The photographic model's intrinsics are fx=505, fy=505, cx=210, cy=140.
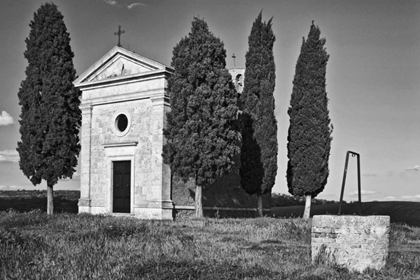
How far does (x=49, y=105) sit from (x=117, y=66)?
3.90 metres

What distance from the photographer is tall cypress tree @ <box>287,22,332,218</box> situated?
21.8 meters

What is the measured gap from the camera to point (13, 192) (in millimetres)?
35125

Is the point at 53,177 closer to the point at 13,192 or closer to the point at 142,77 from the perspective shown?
the point at 142,77

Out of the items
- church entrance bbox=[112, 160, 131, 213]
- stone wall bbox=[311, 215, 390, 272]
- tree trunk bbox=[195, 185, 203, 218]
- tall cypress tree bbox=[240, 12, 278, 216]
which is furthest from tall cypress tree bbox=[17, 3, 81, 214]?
stone wall bbox=[311, 215, 390, 272]

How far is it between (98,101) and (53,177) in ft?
13.5

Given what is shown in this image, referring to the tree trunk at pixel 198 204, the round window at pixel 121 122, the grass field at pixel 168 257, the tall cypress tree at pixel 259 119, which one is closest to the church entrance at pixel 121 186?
the round window at pixel 121 122

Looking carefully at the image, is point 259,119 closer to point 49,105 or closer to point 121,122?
point 121,122

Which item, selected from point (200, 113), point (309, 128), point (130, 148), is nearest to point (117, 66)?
point (130, 148)

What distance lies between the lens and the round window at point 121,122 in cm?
2253

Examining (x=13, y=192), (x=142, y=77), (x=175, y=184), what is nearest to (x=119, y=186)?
(x=175, y=184)

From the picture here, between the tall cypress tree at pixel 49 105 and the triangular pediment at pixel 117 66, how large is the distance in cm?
117

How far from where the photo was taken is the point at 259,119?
22375mm

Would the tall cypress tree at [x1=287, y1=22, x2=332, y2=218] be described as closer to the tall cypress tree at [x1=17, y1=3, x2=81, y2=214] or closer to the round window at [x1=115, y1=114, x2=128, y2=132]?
the round window at [x1=115, y1=114, x2=128, y2=132]

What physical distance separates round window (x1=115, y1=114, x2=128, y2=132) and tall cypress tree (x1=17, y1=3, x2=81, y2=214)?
277cm
